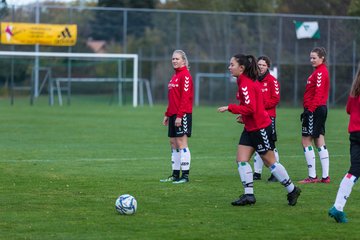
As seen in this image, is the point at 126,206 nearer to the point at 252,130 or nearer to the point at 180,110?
the point at 252,130

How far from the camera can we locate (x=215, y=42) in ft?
158

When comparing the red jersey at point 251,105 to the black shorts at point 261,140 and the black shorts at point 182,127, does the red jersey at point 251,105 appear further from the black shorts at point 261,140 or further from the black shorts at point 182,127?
the black shorts at point 182,127

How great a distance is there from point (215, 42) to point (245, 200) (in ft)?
124

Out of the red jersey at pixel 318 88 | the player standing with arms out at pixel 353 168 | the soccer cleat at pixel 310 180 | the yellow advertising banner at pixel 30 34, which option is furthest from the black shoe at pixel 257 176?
the yellow advertising banner at pixel 30 34

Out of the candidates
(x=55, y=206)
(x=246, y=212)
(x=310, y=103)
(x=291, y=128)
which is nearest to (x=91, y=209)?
(x=55, y=206)

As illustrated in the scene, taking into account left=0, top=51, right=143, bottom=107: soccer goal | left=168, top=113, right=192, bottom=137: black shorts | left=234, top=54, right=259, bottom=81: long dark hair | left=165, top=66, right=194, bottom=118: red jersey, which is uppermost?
left=234, top=54, right=259, bottom=81: long dark hair

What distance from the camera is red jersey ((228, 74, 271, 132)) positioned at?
10789 mm

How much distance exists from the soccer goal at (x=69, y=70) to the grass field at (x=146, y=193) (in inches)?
883

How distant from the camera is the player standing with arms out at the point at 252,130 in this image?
10844 millimetres

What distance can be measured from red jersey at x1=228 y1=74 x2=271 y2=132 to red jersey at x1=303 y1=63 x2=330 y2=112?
9.22 ft

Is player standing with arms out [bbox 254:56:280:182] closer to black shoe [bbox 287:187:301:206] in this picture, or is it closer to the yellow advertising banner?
black shoe [bbox 287:187:301:206]

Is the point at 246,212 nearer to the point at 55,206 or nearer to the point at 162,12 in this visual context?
the point at 55,206

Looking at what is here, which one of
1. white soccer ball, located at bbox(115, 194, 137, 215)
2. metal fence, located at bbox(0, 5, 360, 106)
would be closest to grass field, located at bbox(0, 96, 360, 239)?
white soccer ball, located at bbox(115, 194, 137, 215)

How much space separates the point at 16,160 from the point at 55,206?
590 centimetres
